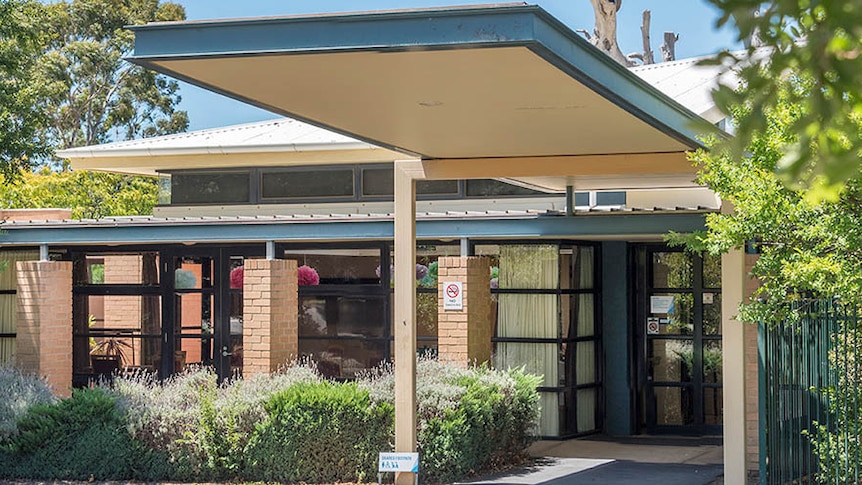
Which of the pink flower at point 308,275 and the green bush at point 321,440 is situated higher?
the pink flower at point 308,275

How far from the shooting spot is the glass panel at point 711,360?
1569 centimetres

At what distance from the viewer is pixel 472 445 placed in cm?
1233

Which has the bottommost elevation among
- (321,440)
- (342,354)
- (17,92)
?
(321,440)

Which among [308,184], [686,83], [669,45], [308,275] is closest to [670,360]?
[686,83]

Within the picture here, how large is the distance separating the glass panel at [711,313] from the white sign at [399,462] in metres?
6.15

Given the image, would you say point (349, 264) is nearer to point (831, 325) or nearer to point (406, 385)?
point (406, 385)

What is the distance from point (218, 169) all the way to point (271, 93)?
36.2 ft

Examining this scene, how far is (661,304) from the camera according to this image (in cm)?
1598

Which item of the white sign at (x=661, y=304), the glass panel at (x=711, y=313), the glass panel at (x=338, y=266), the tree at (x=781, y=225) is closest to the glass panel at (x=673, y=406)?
the glass panel at (x=711, y=313)

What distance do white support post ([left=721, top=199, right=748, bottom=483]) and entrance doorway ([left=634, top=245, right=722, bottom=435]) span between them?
4792 mm

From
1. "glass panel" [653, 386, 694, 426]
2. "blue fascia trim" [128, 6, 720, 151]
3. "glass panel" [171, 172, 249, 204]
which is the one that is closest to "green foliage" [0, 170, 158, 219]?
"glass panel" [171, 172, 249, 204]

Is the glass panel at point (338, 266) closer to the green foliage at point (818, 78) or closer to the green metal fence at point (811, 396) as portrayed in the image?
the green metal fence at point (811, 396)

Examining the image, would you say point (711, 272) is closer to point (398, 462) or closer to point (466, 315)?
point (466, 315)

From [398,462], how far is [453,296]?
159 inches
